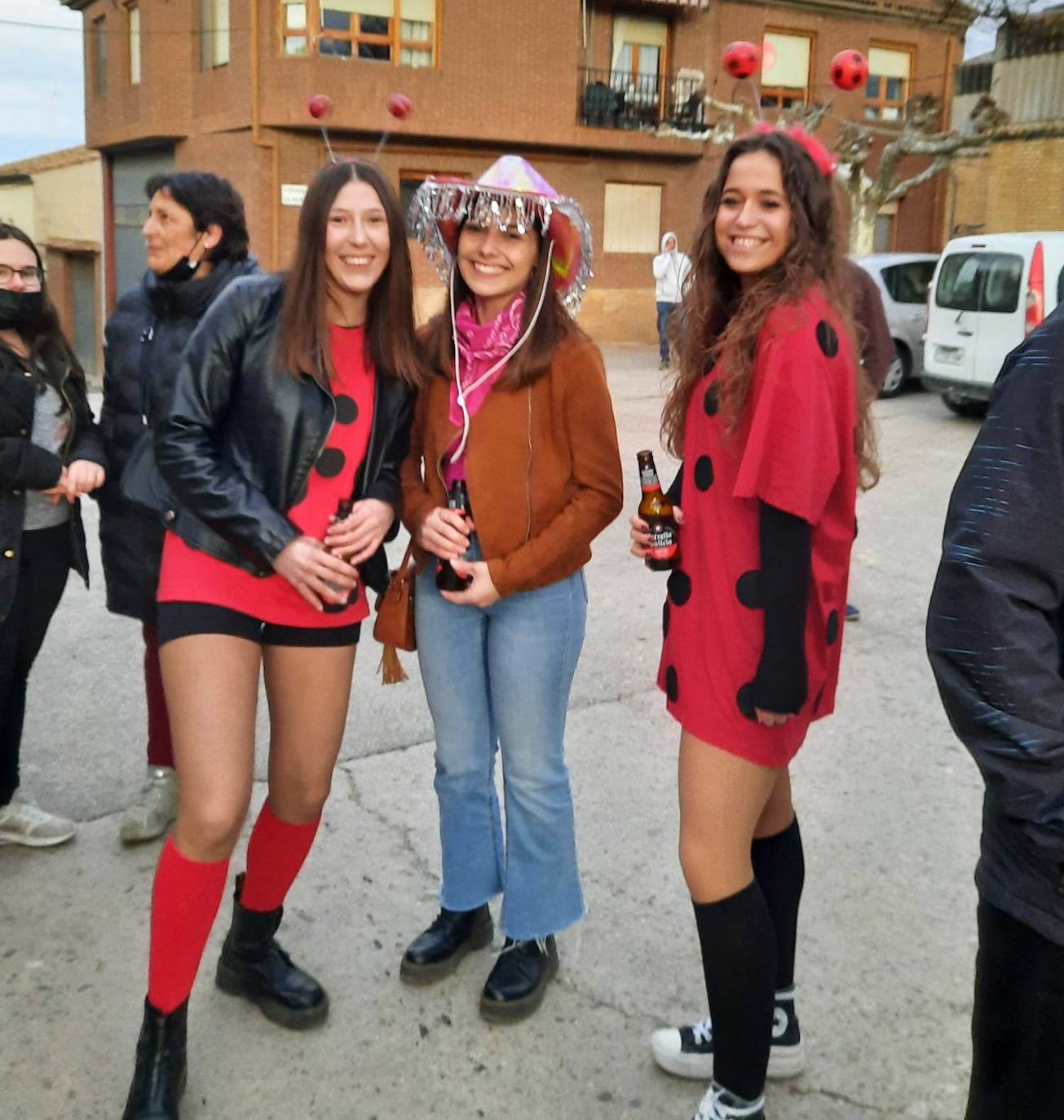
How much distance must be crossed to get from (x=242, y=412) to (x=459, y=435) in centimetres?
49

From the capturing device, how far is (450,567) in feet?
8.84

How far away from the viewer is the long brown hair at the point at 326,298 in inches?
100

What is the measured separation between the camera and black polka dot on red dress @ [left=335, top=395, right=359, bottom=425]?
103 inches

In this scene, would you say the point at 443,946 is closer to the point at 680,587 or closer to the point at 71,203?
the point at 680,587

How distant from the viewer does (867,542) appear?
295 inches

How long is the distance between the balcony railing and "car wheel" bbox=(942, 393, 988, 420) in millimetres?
12960

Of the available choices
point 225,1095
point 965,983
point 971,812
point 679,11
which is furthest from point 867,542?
point 679,11

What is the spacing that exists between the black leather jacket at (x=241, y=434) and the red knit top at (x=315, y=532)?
0.03 metres

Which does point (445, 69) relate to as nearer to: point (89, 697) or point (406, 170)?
point (406, 170)

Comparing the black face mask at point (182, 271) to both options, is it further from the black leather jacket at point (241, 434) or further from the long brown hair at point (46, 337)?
the black leather jacket at point (241, 434)

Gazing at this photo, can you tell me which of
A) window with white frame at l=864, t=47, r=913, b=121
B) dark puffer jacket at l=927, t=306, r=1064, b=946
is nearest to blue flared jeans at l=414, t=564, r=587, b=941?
dark puffer jacket at l=927, t=306, r=1064, b=946

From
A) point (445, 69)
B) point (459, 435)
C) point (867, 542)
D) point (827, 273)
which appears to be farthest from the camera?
point (445, 69)

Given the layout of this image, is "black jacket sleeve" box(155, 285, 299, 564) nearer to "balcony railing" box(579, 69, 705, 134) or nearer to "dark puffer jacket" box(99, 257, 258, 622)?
"dark puffer jacket" box(99, 257, 258, 622)

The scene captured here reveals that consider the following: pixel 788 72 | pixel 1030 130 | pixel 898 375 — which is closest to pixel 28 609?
pixel 898 375
